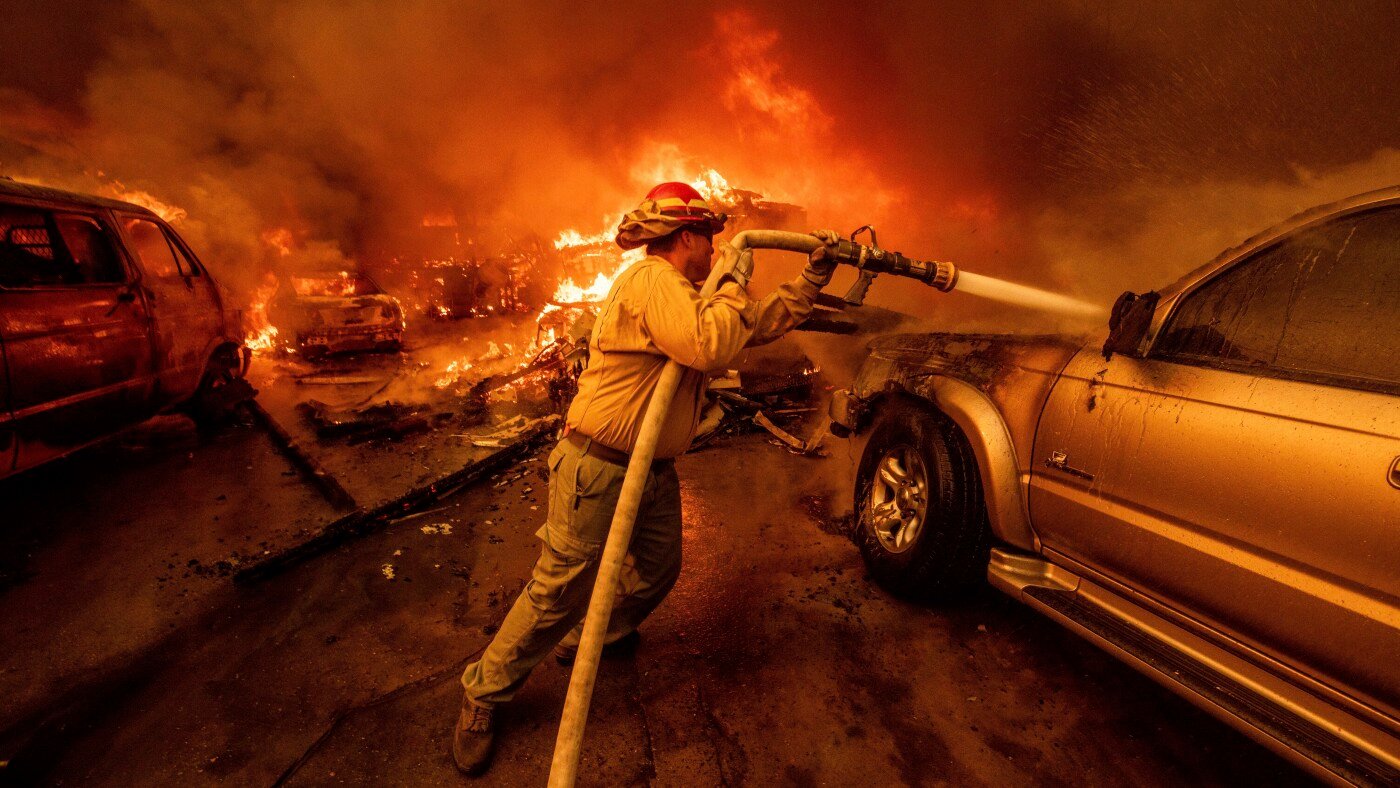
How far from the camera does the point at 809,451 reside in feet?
18.9

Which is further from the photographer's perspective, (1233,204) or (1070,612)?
(1233,204)

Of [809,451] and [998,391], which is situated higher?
[998,391]

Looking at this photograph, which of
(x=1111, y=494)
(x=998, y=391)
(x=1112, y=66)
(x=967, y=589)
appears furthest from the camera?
(x=1112, y=66)

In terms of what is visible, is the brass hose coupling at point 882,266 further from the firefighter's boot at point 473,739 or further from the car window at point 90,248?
the car window at point 90,248

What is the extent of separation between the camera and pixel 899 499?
3434 millimetres

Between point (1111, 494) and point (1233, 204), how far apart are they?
310 centimetres

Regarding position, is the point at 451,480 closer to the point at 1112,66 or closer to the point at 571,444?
the point at 571,444

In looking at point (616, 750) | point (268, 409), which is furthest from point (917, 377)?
point (268, 409)

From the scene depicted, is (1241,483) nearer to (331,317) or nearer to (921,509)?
(921,509)

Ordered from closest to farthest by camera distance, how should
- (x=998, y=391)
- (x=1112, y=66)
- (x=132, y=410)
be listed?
(x=998, y=391) < (x=132, y=410) < (x=1112, y=66)

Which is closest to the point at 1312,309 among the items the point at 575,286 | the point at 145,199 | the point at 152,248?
the point at 152,248

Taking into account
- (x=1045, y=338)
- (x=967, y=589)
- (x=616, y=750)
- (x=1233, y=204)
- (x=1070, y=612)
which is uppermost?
(x=1233, y=204)

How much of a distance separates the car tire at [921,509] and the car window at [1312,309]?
109cm

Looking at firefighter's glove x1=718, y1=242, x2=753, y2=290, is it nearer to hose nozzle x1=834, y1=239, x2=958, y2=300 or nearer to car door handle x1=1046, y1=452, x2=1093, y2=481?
hose nozzle x1=834, y1=239, x2=958, y2=300
